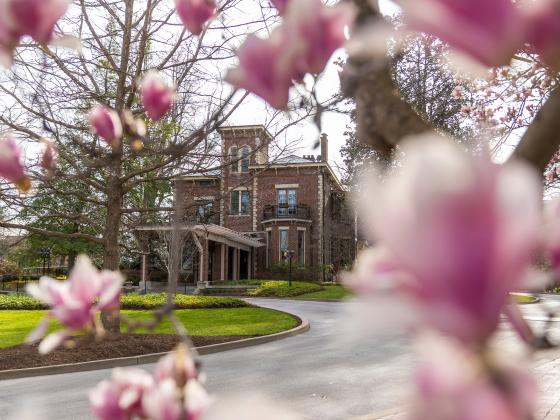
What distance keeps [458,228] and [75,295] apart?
65 cm

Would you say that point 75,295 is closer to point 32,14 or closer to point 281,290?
point 32,14

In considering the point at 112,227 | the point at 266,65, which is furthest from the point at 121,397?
the point at 112,227

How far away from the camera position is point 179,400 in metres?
0.72

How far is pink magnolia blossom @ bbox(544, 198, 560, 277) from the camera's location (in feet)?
1.51

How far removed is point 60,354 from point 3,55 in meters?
9.96

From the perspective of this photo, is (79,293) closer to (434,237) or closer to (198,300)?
(434,237)

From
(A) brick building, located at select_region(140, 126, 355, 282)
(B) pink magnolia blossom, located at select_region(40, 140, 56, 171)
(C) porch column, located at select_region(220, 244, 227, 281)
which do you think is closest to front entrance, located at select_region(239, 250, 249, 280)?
(A) brick building, located at select_region(140, 126, 355, 282)

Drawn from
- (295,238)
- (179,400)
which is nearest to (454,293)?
(179,400)

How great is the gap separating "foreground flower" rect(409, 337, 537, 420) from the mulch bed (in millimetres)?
9333

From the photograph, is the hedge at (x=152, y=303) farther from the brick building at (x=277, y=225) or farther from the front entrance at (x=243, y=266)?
the front entrance at (x=243, y=266)

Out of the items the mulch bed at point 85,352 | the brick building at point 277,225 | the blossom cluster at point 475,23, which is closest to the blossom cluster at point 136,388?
the blossom cluster at point 475,23

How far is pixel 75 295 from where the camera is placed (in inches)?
32.8

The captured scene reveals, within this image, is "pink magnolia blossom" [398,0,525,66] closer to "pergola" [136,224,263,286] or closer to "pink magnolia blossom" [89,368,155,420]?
"pink magnolia blossom" [89,368,155,420]

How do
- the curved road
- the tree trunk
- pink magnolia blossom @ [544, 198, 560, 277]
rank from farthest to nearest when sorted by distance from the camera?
1. the tree trunk
2. the curved road
3. pink magnolia blossom @ [544, 198, 560, 277]
